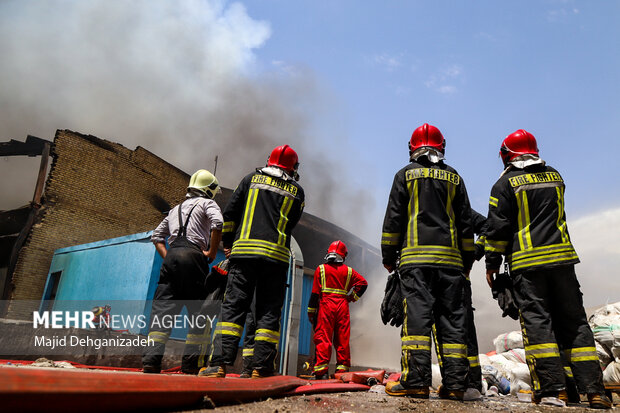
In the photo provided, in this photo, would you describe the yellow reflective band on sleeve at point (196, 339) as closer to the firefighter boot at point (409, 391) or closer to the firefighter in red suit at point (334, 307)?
the firefighter boot at point (409, 391)

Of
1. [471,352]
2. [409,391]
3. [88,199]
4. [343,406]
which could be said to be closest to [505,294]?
[471,352]

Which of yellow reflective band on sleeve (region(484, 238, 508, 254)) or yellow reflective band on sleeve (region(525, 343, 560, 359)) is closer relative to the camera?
yellow reflective band on sleeve (region(525, 343, 560, 359))

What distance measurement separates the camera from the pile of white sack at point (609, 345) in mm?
4977

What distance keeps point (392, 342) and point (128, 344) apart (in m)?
12.7

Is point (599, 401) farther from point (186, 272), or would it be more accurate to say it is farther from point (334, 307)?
point (334, 307)

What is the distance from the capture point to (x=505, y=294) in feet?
10.6

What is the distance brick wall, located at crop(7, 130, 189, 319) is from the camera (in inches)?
439

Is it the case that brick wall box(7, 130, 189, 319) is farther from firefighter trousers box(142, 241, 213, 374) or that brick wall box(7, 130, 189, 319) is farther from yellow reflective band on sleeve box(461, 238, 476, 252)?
yellow reflective band on sleeve box(461, 238, 476, 252)

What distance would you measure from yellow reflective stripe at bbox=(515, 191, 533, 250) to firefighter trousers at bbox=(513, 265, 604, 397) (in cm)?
25

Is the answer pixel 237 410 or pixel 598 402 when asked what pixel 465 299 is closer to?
pixel 598 402

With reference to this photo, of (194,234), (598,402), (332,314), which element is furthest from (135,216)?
(598,402)

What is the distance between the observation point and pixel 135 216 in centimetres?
1423

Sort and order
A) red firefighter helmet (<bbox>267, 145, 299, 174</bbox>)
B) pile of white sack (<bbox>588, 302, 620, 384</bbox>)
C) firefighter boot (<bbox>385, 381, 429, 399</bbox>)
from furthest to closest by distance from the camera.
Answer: pile of white sack (<bbox>588, 302, 620, 384</bbox>) < red firefighter helmet (<bbox>267, 145, 299, 174</bbox>) < firefighter boot (<bbox>385, 381, 429, 399</bbox>)

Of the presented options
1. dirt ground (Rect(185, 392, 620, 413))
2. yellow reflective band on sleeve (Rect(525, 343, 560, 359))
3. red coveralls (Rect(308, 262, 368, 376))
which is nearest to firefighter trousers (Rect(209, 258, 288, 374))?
dirt ground (Rect(185, 392, 620, 413))
